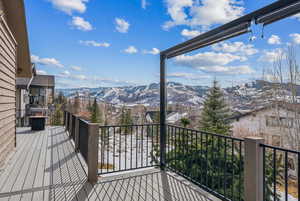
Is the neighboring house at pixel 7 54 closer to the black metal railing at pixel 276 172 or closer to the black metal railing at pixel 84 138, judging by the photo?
the black metal railing at pixel 84 138

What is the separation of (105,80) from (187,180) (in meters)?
35.6

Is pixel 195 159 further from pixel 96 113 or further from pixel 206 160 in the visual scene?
pixel 96 113

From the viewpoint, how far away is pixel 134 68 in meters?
20.4

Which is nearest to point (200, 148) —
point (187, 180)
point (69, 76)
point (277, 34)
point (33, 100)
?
point (187, 180)

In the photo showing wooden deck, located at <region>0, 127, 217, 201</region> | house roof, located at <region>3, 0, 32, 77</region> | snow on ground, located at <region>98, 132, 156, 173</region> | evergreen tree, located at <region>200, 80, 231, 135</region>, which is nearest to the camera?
wooden deck, located at <region>0, 127, 217, 201</region>

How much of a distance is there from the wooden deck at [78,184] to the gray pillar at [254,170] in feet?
2.26

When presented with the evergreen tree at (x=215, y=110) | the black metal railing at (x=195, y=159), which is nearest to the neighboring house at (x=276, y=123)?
the evergreen tree at (x=215, y=110)

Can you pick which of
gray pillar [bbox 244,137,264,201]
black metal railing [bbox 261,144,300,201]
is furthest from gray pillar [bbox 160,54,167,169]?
gray pillar [bbox 244,137,264,201]

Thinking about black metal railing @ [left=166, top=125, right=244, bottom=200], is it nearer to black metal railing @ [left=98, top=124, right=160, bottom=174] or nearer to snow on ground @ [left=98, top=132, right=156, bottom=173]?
black metal railing @ [left=98, top=124, right=160, bottom=174]

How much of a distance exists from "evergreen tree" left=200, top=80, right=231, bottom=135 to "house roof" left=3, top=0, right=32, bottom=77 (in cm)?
789

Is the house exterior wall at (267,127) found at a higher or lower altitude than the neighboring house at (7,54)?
lower

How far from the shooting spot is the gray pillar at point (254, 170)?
2.13m

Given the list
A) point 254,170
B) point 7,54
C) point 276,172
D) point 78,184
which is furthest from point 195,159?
point 7,54

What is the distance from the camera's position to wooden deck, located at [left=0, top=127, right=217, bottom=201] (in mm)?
2672
